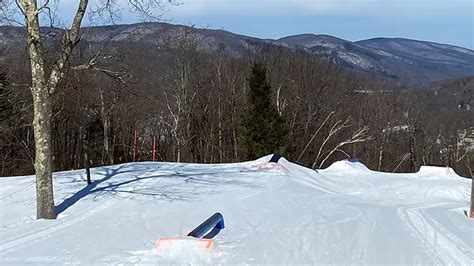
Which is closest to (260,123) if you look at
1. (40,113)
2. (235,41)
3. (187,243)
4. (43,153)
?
(43,153)

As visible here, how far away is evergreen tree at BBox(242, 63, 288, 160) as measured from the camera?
39406 millimetres

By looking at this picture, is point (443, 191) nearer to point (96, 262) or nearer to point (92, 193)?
point (92, 193)

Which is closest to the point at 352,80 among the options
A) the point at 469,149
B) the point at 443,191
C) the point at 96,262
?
the point at 469,149

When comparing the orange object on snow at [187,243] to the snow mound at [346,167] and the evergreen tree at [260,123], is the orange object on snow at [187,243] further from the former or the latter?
the evergreen tree at [260,123]

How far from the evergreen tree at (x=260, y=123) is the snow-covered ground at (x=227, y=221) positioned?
2443 cm

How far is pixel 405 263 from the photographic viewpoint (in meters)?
6.72

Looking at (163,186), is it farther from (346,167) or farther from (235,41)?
(235,41)

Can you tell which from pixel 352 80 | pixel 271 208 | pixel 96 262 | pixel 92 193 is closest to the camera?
pixel 96 262

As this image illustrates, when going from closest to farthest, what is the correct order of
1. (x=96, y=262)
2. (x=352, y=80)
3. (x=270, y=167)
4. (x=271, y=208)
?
(x=96, y=262) < (x=271, y=208) < (x=270, y=167) < (x=352, y=80)

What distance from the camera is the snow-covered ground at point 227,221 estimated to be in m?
6.81

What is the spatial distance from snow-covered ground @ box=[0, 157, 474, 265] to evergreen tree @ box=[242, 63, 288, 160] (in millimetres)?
24426

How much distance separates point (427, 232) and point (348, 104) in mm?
49777

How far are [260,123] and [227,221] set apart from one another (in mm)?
30995

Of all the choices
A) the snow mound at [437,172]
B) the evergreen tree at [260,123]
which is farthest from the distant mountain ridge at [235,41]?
the snow mound at [437,172]
